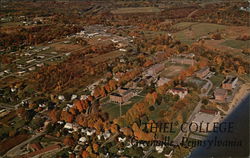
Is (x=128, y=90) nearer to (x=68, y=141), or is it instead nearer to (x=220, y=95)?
(x=220, y=95)

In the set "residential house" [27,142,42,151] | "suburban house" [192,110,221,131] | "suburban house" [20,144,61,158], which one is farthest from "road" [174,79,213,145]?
"residential house" [27,142,42,151]

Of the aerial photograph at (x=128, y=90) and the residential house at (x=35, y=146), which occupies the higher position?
the aerial photograph at (x=128, y=90)

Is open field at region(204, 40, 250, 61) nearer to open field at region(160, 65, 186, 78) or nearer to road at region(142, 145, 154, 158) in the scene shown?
open field at region(160, 65, 186, 78)

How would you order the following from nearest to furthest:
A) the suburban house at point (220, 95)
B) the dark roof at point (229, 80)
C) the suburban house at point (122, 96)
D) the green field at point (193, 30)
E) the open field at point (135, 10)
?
the suburban house at point (220, 95) < the suburban house at point (122, 96) < the dark roof at point (229, 80) < the green field at point (193, 30) < the open field at point (135, 10)

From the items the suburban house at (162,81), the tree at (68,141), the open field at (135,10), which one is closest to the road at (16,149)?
the tree at (68,141)

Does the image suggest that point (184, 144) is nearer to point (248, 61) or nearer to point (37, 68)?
point (248, 61)

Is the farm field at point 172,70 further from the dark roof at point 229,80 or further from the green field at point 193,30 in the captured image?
the green field at point 193,30
